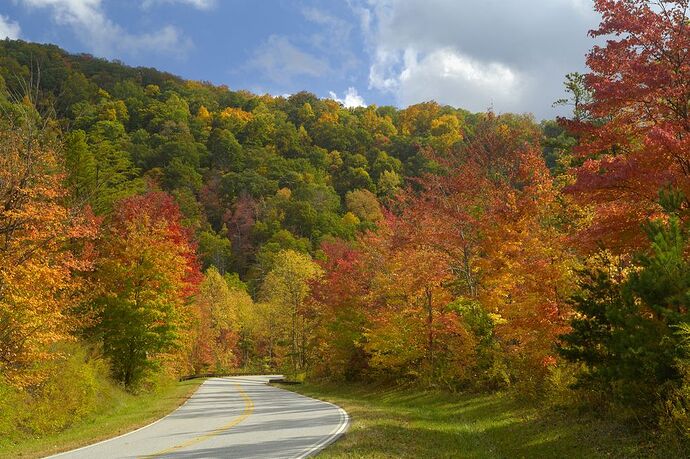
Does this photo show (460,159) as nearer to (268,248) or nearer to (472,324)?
(472,324)

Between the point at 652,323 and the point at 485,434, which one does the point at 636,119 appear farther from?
the point at 485,434

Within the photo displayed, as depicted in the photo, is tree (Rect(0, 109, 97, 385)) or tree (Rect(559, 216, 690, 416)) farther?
tree (Rect(0, 109, 97, 385))

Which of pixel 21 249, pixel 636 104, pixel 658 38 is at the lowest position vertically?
pixel 21 249

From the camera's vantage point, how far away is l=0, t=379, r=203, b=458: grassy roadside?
1361cm

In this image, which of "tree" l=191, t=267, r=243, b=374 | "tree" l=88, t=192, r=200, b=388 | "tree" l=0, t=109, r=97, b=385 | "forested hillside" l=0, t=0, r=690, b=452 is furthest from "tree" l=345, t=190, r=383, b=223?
"tree" l=0, t=109, r=97, b=385

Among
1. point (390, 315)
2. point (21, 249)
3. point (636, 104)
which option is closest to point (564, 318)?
point (636, 104)

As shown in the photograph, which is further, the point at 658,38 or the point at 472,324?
the point at 472,324

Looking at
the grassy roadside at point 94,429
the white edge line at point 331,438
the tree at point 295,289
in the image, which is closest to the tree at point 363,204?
the tree at point 295,289

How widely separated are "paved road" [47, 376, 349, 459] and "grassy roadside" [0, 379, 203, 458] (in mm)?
641

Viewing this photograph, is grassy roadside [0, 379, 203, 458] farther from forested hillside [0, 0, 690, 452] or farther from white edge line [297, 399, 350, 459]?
white edge line [297, 399, 350, 459]

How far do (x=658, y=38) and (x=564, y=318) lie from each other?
7691 mm

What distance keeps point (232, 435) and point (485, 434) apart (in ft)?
23.4

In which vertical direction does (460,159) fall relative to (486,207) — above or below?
above

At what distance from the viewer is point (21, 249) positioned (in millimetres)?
16594
